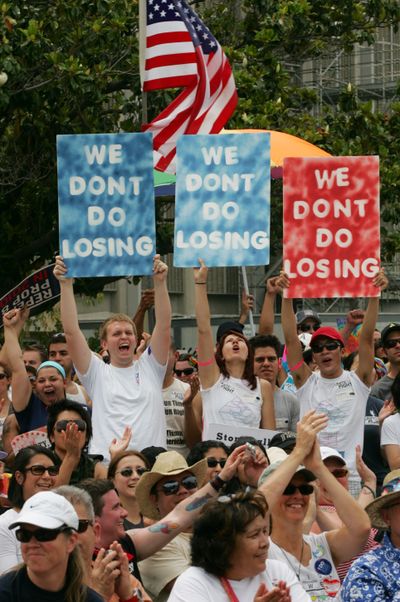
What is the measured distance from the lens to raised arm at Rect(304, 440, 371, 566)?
6992 mm

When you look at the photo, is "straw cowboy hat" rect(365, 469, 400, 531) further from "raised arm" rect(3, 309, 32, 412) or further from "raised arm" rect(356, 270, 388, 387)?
"raised arm" rect(3, 309, 32, 412)

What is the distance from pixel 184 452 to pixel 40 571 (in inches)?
193

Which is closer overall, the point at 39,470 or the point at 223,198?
the point at 39,470

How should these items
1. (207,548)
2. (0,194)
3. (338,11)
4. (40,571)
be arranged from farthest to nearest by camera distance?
(338,11)
(0,194)
(207,548)
(40,571)

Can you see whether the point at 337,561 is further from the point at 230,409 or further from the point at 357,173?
the point at 357,173

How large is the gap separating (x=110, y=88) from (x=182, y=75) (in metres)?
4.93

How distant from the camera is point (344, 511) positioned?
23.1 ft

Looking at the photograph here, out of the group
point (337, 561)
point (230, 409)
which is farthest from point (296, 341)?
point (337, 561)

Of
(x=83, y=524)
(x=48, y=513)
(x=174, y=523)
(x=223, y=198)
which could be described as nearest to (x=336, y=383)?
(x=223, y=198)

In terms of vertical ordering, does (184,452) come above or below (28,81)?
below

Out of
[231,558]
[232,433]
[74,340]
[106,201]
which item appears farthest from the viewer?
[106,201]

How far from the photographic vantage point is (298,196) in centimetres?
1065

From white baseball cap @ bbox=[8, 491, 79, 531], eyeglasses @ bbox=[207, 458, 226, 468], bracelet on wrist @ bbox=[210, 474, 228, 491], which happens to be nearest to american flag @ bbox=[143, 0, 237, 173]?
eyeglasses @ bbox=[207, 458, 226, 468]

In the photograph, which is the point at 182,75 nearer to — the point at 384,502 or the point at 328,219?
the point at 328,219
